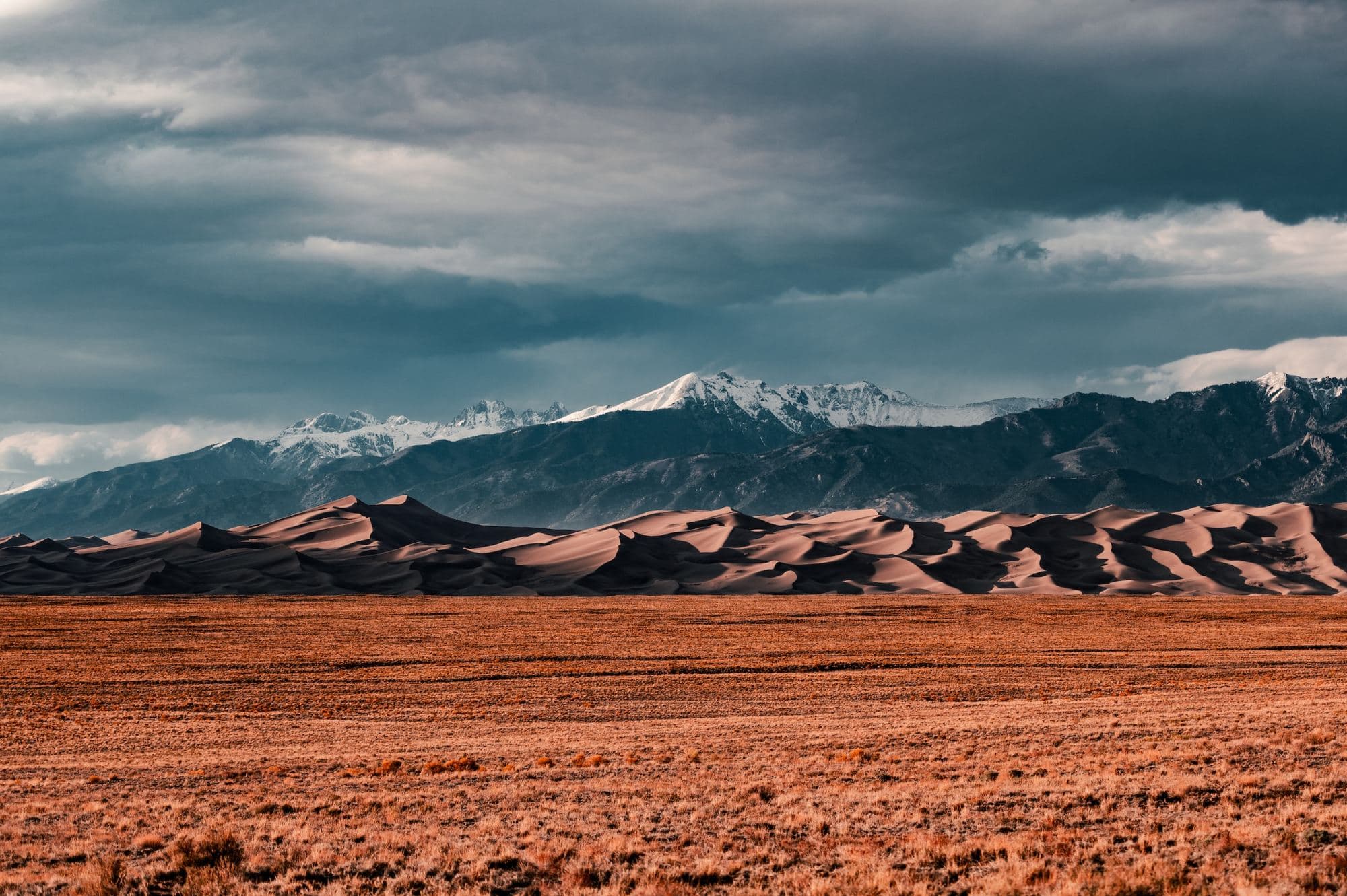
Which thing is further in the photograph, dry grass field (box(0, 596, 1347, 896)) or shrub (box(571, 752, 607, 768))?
shrub (box(571, 752, 607, 768))

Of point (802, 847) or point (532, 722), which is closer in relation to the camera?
point (802, 847)

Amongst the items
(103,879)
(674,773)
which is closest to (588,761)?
(674,773)

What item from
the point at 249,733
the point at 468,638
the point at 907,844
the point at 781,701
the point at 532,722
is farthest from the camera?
the point at 468,638

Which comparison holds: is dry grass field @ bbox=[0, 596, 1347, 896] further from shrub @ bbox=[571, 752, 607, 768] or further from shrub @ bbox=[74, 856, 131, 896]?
shrub @ bbox=[571, 752, 607, 768]

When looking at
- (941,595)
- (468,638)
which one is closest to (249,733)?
(468,638)

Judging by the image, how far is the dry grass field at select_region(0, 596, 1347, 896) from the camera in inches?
634

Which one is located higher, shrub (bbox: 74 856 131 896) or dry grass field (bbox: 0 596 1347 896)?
shrub (bbox: 74 856 131 896)

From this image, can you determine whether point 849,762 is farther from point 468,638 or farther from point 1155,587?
point 1155,587

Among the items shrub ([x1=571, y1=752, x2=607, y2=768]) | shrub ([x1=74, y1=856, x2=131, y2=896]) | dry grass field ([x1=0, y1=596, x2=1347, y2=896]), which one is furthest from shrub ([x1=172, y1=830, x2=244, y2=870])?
shrub ([x1=571, y1=752, x2=607, y2=768])

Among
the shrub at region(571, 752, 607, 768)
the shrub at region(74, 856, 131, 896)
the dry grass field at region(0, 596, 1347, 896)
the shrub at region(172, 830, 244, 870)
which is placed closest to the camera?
the shrub at region(74, 856, 131, 896)

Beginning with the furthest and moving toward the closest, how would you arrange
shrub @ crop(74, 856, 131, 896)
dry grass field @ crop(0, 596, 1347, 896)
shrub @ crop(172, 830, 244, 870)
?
shrub @ crop(172, 830, 244, 870)
dry grass field @ crop(0, 596, 1347, 896)
shrub @ crop(74, 856, 131, 896)

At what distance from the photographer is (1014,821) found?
61.9ft

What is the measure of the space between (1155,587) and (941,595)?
137ft

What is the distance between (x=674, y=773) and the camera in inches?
1020
